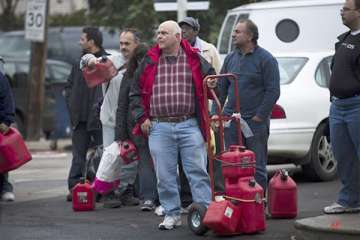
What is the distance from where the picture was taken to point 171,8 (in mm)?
17828

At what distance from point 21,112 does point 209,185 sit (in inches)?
543

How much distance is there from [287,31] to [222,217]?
298 inches

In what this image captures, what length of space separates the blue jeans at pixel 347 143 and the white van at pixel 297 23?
622cm

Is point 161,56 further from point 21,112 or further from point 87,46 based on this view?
point 21,112

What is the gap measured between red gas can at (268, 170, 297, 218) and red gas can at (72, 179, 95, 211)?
6.67 feet

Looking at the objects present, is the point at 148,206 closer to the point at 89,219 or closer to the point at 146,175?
the point at 146,175

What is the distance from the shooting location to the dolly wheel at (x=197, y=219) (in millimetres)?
9711

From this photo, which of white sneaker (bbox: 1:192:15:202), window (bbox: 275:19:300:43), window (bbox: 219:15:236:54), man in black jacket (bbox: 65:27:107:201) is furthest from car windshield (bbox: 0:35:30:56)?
man in black jacket (bbox: 65:27:107:201)

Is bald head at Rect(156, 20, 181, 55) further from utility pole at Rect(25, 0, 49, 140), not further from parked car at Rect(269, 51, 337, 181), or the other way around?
utility pole at Rect(25, 0, 49, 140)

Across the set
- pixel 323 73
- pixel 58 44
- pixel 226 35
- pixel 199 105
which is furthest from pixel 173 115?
pixel 58 44

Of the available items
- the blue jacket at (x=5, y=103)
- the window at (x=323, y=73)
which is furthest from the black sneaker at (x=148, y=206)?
the window at (x=323, y=73)

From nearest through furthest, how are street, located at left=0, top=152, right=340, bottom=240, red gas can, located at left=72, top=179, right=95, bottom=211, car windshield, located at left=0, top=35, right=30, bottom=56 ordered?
street, located at left=0, top=152, right=340, bottom=240 < red gas can, located at left=72, top=179, right=95, bottom=211 < car windshield, located at left=0, top=35, right=30, bottom=56

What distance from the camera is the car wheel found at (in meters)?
13.8

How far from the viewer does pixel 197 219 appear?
980 centimetres
